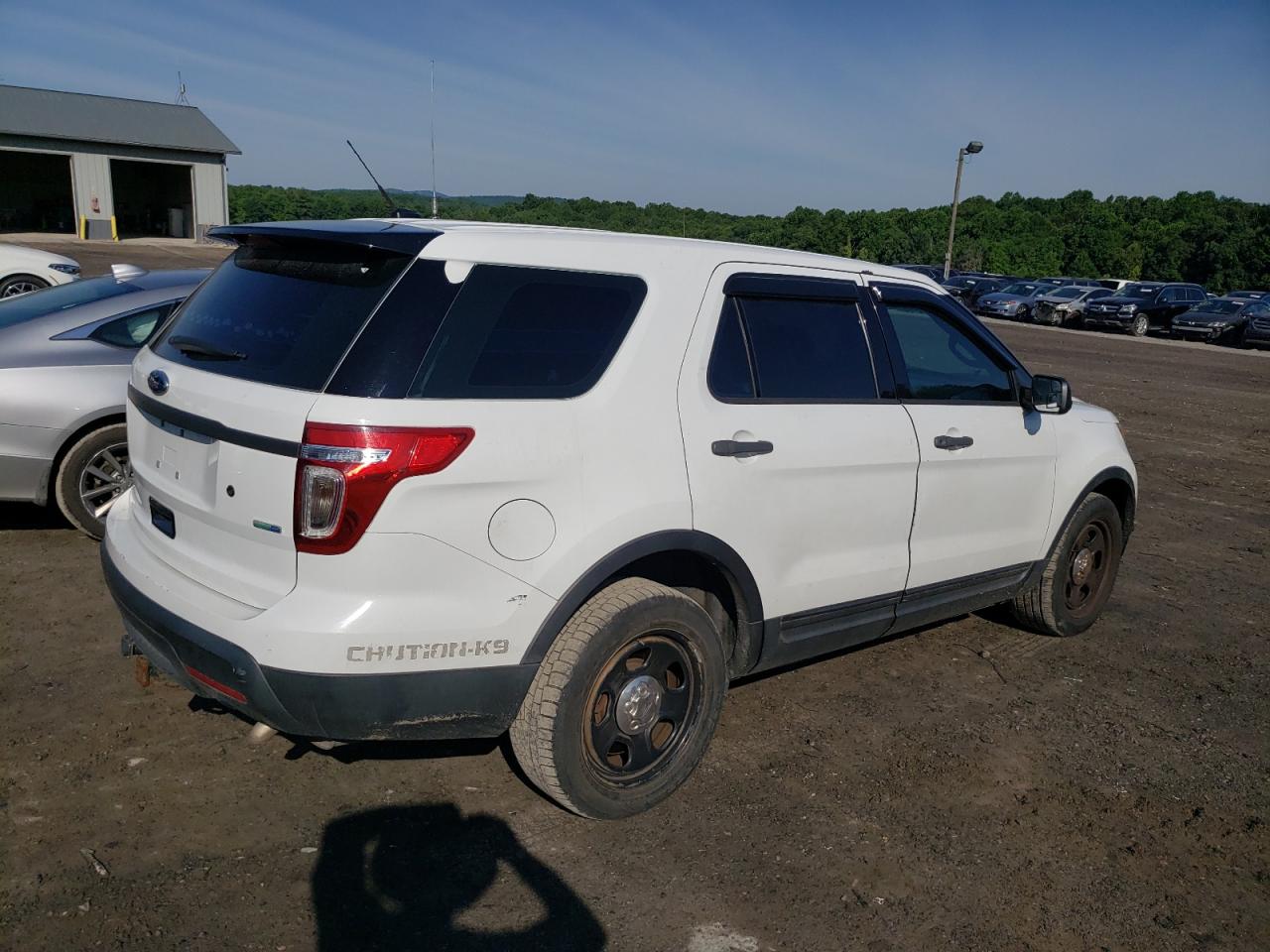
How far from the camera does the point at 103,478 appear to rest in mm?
5660

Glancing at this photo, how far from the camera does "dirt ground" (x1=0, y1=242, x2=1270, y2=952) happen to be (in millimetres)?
2920

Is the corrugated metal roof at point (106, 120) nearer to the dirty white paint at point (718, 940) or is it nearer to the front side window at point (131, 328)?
the front side window at point (131, 328)

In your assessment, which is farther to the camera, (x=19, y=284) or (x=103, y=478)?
(x=19, y=284)

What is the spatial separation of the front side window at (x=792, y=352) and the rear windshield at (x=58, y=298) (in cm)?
415

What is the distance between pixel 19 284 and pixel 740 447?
13585 millimetres

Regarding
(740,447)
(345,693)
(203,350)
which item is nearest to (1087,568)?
(740,447)

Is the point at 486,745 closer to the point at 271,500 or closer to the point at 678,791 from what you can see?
the point at 678,791

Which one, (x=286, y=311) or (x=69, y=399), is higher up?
(x=286, y=311)

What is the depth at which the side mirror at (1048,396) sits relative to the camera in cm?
466

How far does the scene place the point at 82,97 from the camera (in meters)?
44.9

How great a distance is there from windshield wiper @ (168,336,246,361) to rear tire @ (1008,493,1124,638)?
12.7ft

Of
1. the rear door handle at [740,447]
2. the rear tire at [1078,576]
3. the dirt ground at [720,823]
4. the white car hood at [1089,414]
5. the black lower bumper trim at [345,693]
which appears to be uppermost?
the rear door handle at [740,447]

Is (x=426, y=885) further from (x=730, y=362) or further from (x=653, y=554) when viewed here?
(x=730, y=362)

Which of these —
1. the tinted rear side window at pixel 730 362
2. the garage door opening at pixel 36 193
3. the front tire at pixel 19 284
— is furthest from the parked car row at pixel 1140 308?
the garage door opening at pixel 36 193
